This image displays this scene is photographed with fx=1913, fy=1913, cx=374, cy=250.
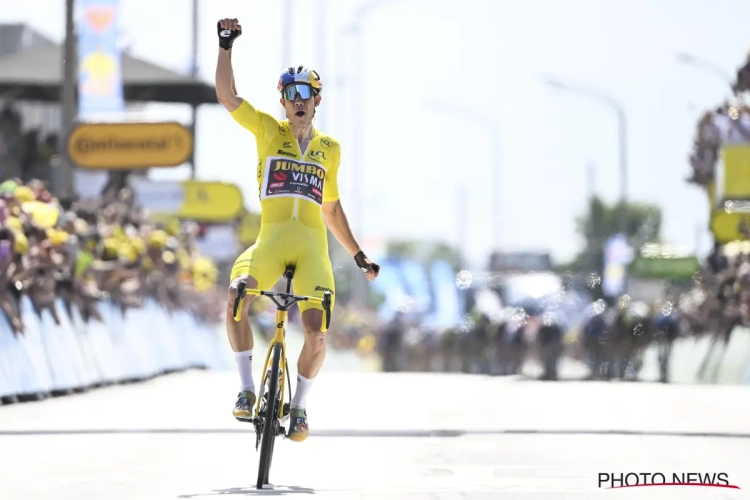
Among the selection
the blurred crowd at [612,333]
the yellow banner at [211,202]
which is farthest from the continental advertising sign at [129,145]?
→ the yellow banner at [211,202]

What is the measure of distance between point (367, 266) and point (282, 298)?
814 mm

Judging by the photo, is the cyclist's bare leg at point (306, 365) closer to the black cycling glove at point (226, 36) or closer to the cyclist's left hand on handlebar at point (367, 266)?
the cyclist's left hand on handlebar at point (367, 266)

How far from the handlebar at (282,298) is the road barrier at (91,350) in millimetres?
8323

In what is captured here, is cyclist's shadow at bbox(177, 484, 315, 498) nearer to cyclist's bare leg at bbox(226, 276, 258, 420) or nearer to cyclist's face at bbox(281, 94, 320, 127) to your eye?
cyclist's bare leg at bbox(226, 276, 258, 420)

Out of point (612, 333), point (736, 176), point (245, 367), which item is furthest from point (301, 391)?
point (736, 176)

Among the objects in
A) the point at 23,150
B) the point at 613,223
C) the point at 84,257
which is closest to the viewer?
the point at 84,257

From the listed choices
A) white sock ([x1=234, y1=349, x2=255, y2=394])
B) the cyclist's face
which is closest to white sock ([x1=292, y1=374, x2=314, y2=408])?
white sock ([x1=234, y1=349, x2=255, y2=394])

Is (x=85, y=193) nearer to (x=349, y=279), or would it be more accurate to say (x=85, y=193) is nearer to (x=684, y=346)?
(x=684, y=346)

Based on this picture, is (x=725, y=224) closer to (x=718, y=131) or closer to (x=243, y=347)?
(x=718, y=131)

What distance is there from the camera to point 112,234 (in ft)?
87.0

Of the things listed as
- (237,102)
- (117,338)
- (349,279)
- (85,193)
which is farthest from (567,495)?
(349,279)

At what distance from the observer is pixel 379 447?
14031 mm

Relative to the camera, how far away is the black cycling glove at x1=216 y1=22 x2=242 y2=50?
11.1 m

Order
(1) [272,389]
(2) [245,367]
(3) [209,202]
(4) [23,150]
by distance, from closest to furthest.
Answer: (1) [272,389] < (2) [245,367] < (4) [23,150] < (3) [209,202]
